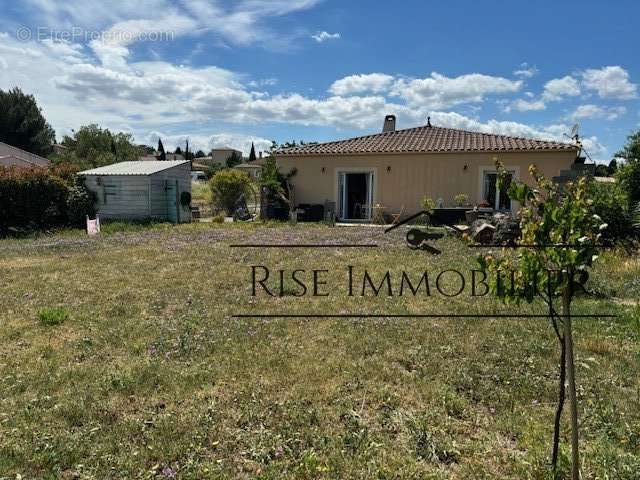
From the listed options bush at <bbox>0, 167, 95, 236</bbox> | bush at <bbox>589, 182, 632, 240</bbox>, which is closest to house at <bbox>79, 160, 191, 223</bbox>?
bush at <bbox>0, 167, 95, 236</bbox>

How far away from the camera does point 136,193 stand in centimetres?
1762

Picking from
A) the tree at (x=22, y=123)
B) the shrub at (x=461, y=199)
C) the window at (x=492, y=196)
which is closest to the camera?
the shrub at (x=461, y=199)

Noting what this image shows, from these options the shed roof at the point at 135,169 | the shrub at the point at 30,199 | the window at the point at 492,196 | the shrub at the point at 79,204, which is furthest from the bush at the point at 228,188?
the window at the point at 492,196

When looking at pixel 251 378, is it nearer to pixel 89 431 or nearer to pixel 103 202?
pixel 89 431

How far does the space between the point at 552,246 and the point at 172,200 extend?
1766 cm

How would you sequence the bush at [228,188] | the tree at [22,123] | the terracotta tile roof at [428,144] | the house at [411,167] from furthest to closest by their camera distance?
1. the tree at [22,123]
2. the bush at [228,188]
3. the terracotta tile roof at [428,144]
4. the house at [411,167]

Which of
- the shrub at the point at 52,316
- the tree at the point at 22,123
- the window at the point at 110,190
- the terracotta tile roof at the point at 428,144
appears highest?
the tree at the point at 22,123

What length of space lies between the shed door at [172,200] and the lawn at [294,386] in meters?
11.2

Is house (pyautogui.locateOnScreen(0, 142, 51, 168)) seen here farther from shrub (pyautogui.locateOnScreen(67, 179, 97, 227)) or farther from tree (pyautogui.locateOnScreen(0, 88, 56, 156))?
shrub (pyautogui.locateOnScreen(67, 179, 97, 227))

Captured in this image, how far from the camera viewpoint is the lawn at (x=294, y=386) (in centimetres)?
290

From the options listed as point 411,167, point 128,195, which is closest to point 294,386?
point 411,167

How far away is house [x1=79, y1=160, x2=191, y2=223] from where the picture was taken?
17516 mm

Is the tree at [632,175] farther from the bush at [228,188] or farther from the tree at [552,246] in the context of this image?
the bush at [228,188]

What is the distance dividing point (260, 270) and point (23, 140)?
146ft
